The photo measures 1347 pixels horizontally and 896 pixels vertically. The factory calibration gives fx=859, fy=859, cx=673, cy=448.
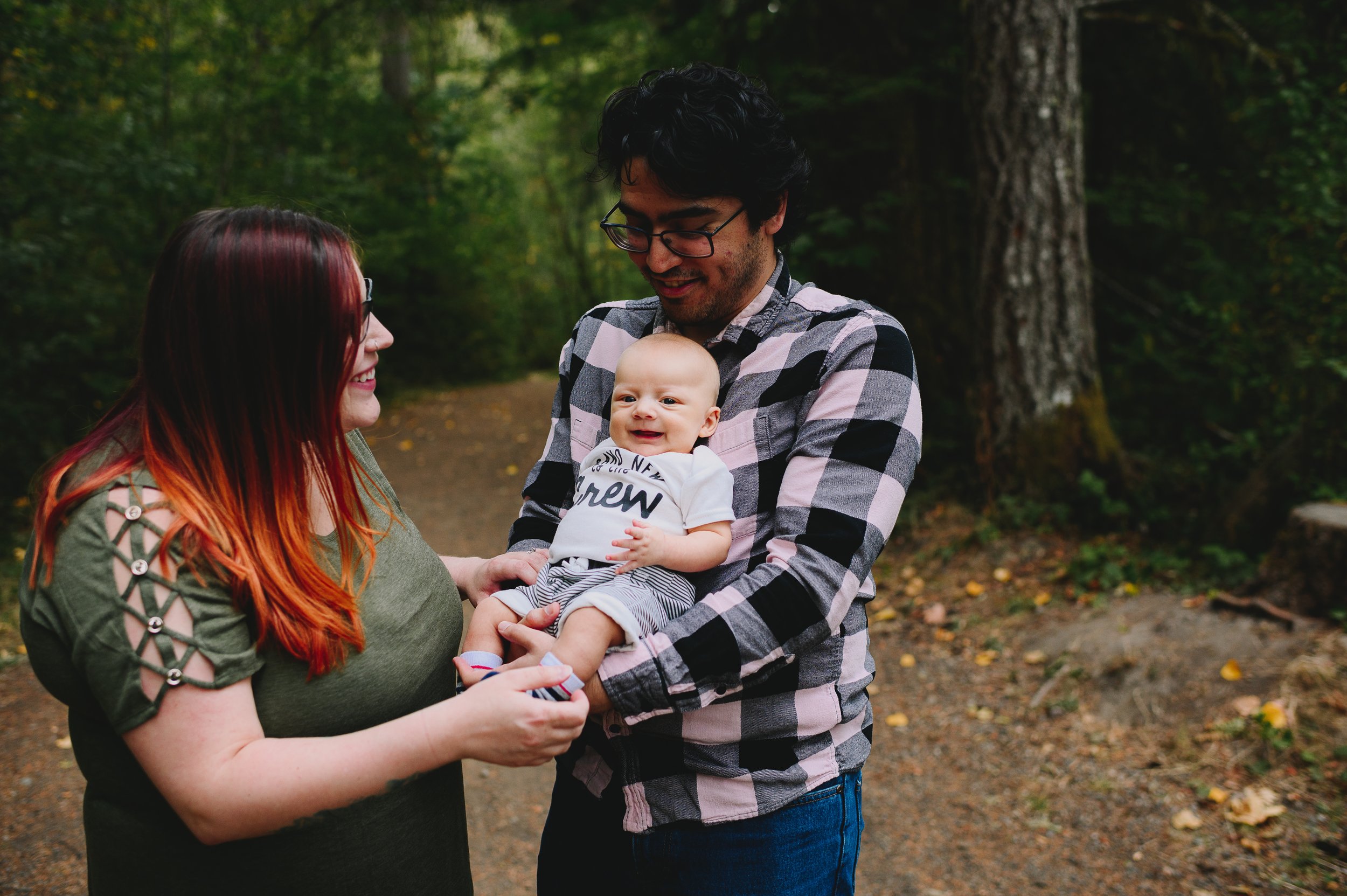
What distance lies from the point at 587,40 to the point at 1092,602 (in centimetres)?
625

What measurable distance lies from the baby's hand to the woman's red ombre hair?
51cm

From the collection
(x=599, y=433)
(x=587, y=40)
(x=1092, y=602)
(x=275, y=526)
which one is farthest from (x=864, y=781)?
(x=587, y=40)

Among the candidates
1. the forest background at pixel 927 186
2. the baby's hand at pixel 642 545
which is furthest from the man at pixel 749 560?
the forest background at pixel 927 186

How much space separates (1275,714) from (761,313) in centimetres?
314

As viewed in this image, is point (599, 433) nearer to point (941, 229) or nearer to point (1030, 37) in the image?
point (1030, 37)

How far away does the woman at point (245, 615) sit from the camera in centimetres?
124

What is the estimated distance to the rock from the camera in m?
3.90

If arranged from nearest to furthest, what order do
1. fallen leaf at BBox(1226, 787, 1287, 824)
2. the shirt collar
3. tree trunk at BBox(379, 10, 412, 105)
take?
the shirt collar, fallen leaf at BBox(1226, 787, 1287, 824), tree trunk at BBox(379, 10, 412, 105)

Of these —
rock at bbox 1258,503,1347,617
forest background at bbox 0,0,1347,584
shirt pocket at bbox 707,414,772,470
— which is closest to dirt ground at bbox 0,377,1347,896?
rock at bbox 1258,503,1347,617

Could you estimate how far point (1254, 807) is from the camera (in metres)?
3.27

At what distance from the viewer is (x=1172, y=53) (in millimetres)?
6699

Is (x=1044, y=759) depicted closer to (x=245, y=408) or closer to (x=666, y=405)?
(x=666, y=405)

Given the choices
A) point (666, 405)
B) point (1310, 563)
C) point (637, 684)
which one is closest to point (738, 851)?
point (637, 684)

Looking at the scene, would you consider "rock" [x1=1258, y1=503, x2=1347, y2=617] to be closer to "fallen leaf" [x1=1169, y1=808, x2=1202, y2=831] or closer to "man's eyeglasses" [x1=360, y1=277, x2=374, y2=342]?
"fallen leaf" [x1=1169, y1=808, x2=1202, y2=831]
